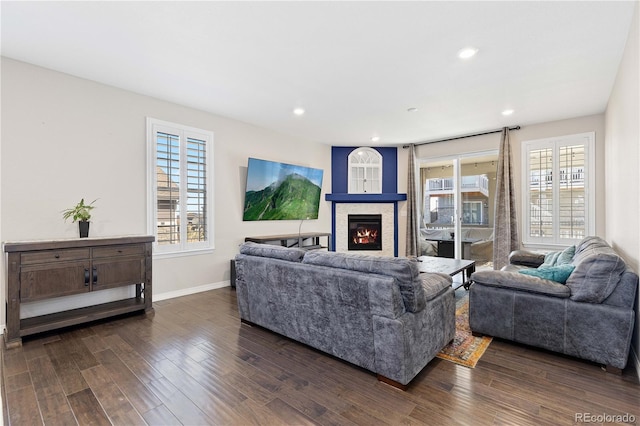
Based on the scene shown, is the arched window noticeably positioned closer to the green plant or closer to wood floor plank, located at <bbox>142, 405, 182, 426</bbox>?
the green plant

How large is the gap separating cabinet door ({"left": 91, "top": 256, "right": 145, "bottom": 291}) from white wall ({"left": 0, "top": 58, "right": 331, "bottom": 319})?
54cm

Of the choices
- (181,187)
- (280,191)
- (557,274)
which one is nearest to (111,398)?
(181,187)

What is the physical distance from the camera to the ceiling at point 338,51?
2.29 meters

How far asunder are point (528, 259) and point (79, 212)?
5.73 metres

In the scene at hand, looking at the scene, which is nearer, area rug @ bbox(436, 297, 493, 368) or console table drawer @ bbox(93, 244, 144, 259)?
area rug @ bbox(436, 297, 493, 368)

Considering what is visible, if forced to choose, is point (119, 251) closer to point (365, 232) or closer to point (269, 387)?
point (269, 387)

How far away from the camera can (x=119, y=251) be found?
11.0ft

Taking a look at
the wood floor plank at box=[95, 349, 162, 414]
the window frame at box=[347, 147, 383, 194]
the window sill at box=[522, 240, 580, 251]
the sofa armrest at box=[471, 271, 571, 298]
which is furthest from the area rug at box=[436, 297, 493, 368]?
the window frame at box=[347, 147, 383, 194]

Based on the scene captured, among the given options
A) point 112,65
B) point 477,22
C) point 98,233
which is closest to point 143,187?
point 98,233

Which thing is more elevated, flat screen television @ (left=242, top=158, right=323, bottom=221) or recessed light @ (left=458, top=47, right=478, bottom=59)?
recessed light @ (left=458, top=47, right=478, bottom=59)

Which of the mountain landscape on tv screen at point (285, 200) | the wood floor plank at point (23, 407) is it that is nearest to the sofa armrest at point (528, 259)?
the mountain landscape on tv screen at point (285, 200)

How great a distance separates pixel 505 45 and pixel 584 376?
9.05 ft

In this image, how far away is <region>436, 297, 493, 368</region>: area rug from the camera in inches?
96.5

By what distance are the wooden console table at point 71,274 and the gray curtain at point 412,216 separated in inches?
197
